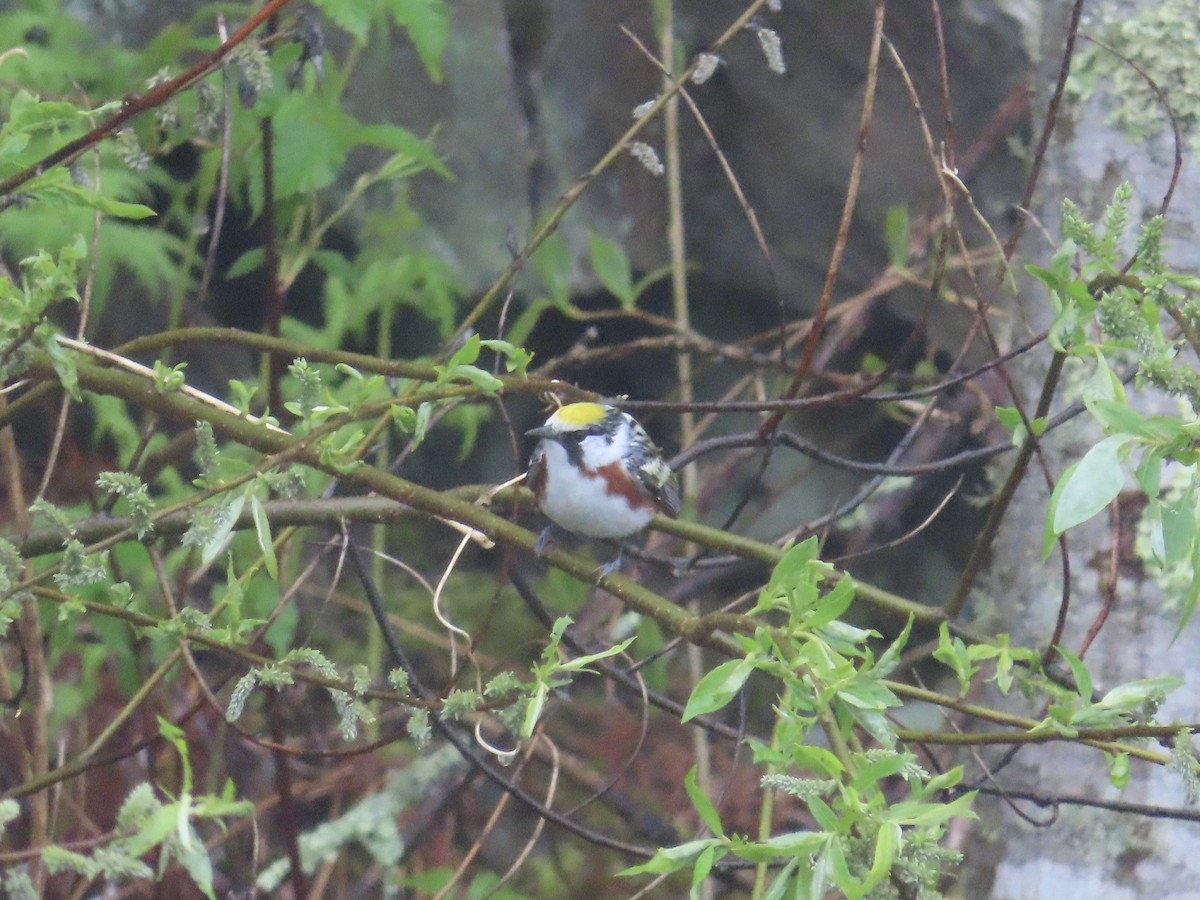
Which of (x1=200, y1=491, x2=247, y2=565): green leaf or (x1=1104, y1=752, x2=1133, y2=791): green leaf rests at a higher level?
(x1=200, y1=491, x2=247, y2=565): green leaf

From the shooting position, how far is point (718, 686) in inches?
42.8

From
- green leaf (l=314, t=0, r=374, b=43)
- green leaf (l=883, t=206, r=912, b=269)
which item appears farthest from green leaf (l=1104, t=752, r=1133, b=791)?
green leaf (l=883, t=206, r=912, b=269)

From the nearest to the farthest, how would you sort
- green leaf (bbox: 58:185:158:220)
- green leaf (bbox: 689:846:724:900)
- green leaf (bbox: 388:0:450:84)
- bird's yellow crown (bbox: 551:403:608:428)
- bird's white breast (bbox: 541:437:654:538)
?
1. green leaf (bbox: 689:846:724:900)
2. green leaf (bbox: 58:185:158:220)
3. green leaf (bbox: 388:0:450:84)
4. bird's white breast (bbox: 541:437:654:538)
5. bird's yellow crown (bbox: 551:403:608:428)

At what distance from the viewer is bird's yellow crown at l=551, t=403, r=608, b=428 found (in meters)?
2.48

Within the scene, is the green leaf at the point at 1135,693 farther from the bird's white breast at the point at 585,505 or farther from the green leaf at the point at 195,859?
the bird's white breast at the point at 585,505

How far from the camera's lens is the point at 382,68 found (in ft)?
11.4

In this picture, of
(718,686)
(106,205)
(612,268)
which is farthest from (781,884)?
(612,268)

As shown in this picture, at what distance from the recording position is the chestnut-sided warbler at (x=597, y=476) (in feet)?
7.50

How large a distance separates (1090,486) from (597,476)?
142 centimetres

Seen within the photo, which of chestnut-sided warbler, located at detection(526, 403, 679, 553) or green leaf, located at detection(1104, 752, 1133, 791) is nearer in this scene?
Result: green leaf, located at detection(1104, 752, 1133, 791)

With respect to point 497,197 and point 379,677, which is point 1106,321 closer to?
point 379,677

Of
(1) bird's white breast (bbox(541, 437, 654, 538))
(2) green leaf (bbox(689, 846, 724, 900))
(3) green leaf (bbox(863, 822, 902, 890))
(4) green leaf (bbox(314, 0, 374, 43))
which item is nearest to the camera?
(3) green leaf (bbox(863, 822, 902, 890))

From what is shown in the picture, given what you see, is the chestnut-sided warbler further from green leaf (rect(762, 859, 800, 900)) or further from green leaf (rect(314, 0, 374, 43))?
green leaf (rect(762, 859, 800, 900))

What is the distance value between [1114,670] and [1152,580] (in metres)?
0.19
